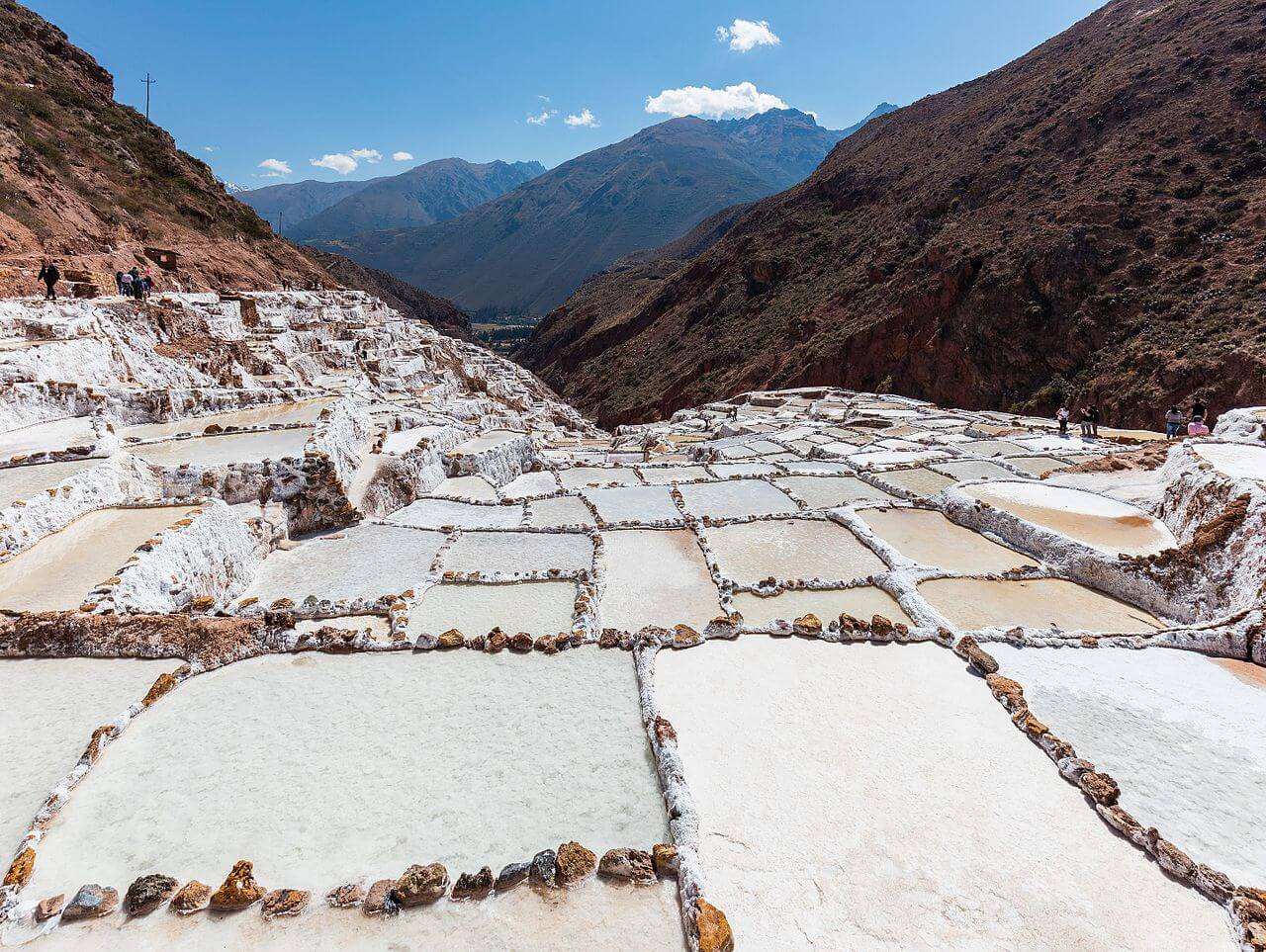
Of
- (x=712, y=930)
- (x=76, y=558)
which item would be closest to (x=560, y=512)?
(x=76, y=558)

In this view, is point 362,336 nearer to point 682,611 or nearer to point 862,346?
point 682,611

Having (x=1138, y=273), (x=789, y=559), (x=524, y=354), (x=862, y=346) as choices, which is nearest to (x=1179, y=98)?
(x=1138, y=273)

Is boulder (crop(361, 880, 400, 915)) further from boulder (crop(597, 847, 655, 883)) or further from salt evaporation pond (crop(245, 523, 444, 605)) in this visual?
salt evaporation pond (crop(245, 523, 444, 605))

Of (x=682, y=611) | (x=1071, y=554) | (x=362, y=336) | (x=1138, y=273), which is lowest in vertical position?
(x=682, y=611)

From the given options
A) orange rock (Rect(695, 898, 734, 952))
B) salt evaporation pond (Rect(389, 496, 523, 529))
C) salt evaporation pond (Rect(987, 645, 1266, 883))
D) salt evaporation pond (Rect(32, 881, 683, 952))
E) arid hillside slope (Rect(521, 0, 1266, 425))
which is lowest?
salt evaporation pond (Rect(32, 881, 683, 952))

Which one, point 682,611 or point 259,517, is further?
point 259,517

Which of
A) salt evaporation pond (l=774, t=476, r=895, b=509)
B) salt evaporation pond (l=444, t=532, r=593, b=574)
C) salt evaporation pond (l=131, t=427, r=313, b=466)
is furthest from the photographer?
salt evaporation pond (l=774, t=476, r=895, b=509)

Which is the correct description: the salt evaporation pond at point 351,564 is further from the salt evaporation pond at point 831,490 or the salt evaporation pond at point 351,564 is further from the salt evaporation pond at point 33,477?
the salt evaporation pond at point 831,490

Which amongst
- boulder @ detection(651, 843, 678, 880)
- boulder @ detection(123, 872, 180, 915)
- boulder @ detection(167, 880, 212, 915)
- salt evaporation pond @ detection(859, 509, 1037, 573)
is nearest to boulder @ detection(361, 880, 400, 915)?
boulder @ detection(167, 880, 212, 915)
